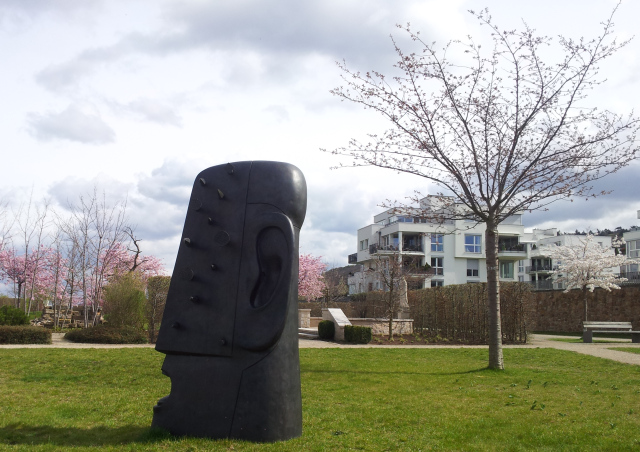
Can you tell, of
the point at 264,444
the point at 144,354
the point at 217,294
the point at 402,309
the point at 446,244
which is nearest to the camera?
the point at 264,444

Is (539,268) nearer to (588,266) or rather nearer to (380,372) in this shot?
(588,266)

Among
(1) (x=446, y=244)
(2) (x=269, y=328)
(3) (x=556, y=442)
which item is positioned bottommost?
(3) (x=556, y=442)

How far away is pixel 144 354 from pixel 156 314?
5.48m

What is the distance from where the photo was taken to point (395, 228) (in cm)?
5859

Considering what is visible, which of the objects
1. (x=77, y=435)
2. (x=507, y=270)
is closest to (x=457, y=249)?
(x=507, y=270)

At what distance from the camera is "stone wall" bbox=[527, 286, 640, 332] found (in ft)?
85.6

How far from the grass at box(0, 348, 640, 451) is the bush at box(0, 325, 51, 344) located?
3667 millimetres

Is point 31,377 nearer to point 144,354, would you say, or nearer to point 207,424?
point 144,354

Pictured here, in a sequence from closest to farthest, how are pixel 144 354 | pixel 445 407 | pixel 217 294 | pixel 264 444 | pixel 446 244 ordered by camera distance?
pixel 264 444 < pixel 217 294 < pixel 445 407 < pixel 144 354 < pixel 446 244

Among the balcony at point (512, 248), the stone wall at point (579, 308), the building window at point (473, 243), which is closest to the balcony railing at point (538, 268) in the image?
the balcony at point (512, 248)

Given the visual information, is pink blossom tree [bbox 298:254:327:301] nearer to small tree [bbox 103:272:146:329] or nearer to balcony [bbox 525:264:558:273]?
small tree [bbox 103:272:146:329]

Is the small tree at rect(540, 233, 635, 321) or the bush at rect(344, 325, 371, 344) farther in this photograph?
the small tree at rect(540, 233, 635, 321)

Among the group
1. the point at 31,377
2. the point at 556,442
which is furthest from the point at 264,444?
the point at 31,377

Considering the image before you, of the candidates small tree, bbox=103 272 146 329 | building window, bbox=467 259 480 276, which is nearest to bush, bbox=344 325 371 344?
small tree, bbox=103 272 146 329
